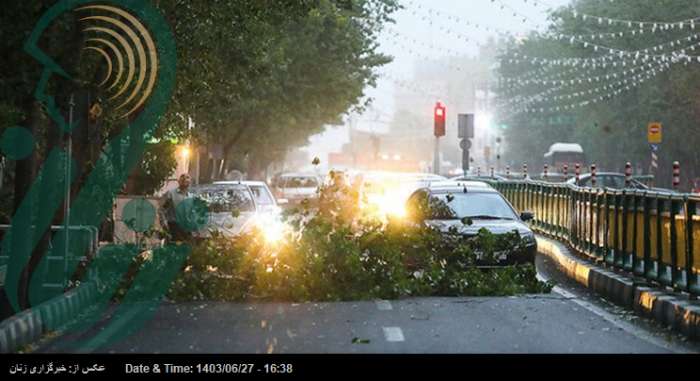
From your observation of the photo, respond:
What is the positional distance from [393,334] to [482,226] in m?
7.43

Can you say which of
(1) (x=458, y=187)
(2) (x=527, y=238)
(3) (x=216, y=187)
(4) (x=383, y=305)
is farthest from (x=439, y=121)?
(4) (x=383, y=305)

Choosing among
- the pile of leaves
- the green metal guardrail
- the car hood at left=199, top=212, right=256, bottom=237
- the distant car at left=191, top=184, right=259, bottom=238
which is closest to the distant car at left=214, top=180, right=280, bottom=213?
the distant car at left=191, top=184, right=259, bottom=238

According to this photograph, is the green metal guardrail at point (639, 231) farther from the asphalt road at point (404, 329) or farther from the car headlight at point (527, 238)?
the car headlight at point (527, 238)

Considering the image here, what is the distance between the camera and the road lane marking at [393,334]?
11188mm

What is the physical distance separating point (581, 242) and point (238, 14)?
6.95 meters

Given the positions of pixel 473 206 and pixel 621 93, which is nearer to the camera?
pixel 473 206

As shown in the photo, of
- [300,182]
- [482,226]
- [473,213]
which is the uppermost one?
[300,182]

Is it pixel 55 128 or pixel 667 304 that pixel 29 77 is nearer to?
pixel 55 128

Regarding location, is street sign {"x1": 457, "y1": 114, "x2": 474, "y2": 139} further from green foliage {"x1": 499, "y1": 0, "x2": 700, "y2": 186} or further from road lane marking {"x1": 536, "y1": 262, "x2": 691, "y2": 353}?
road lane marking {"x1": 536, "y1": 262, "x2": 691, "y2": 353}

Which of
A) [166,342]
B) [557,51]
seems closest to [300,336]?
[166,342]

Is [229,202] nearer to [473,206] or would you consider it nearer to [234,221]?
[234,221]

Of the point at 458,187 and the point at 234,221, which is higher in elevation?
the point at 458,187

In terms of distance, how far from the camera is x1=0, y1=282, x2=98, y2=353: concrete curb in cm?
1065

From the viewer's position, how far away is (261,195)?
1042 inches
